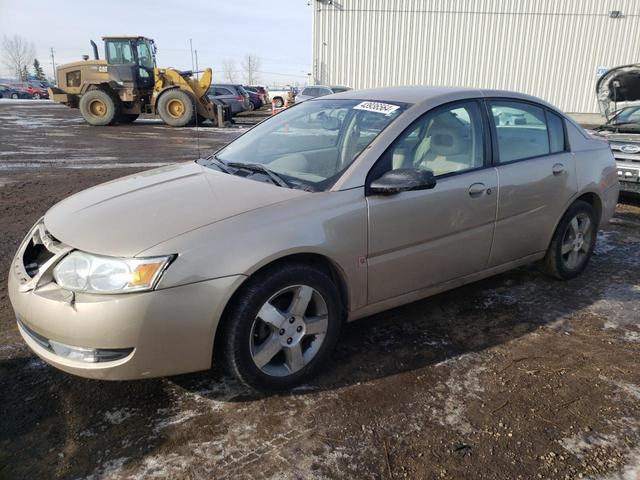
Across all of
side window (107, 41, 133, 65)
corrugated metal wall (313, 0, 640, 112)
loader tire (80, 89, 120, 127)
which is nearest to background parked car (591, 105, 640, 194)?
loader tire (80, 89, 120, 127)

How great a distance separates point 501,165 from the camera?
11.5 feet

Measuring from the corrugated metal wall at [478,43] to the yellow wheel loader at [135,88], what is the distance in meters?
8.52

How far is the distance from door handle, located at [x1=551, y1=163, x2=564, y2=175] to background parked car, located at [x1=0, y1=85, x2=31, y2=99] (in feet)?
186

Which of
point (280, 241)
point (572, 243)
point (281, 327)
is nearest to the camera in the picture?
point (280, 241)

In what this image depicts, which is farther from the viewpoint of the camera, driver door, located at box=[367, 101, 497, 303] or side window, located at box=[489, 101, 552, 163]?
side window, located at box=[489, 101, 552, 163]

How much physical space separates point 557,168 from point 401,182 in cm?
181

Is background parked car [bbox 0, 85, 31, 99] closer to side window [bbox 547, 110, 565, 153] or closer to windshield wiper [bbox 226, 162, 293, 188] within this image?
windshield wiper [bbox 226, 162, 293, 188]

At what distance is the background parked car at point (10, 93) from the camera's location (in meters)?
48.6

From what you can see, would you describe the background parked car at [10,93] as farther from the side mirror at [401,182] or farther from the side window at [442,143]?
the side mirror at [401,182]

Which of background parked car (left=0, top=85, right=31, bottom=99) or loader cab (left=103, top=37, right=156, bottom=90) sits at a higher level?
loader cab (left=103, top=37, right=156, bottom=90)

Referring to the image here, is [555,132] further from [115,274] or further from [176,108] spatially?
[176,108]

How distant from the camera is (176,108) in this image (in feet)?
61.9

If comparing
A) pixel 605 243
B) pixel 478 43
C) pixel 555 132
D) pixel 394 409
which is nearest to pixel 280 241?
pixel 394 409

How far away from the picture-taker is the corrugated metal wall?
25125 mm
